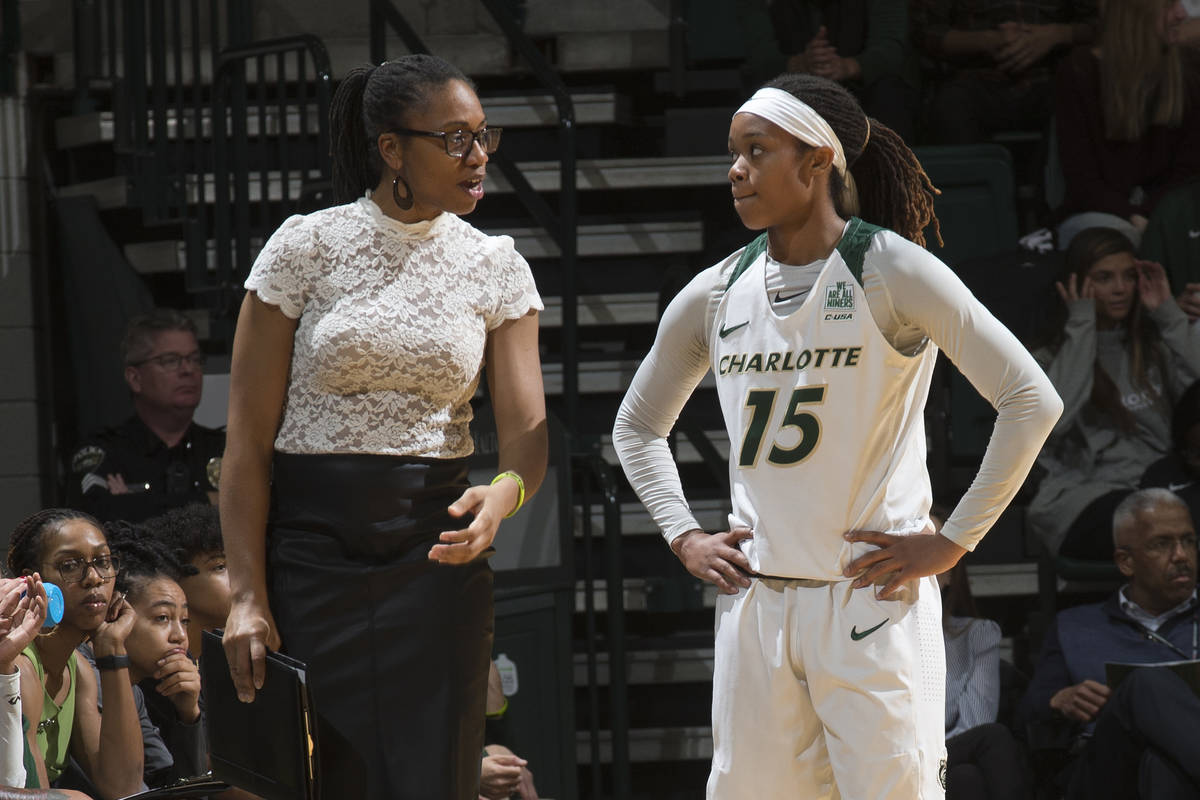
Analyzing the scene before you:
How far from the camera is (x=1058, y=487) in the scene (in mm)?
5617

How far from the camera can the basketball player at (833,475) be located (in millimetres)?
2588

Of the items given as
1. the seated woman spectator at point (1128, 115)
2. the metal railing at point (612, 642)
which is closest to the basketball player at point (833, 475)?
the metal railing at point (612, 642)

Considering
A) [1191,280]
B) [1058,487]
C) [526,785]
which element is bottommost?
[526,785]

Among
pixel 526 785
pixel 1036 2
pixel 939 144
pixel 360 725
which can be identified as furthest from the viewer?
pixel 1036 2

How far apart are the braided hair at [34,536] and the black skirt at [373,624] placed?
54.2 inches

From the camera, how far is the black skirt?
250 centimetres

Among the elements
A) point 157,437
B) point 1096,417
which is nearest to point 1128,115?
point 1096,417

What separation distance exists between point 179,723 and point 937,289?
2.31 meters

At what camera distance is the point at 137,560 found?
4.05 m

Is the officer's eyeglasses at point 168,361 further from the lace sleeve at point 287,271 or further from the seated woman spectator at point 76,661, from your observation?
the lace sleeve at point 287,271

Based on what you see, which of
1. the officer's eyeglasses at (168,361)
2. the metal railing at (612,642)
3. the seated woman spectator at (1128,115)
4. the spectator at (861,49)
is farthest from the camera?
the spectator at (861,49)

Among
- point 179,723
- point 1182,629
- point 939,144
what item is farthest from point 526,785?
point 939,144

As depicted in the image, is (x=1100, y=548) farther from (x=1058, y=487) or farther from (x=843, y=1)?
(x=843, y=1)

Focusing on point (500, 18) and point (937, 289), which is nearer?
point (937, 289)
